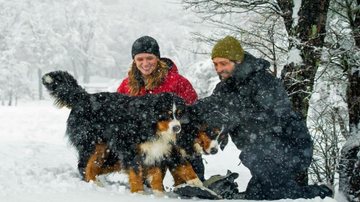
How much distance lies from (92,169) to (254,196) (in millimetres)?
1806

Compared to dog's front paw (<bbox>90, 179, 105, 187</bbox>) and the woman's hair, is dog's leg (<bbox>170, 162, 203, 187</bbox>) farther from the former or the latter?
the woman's hair

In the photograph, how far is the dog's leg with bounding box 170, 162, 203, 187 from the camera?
440 cm

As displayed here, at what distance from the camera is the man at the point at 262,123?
4191mm

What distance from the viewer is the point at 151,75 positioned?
16.7ft

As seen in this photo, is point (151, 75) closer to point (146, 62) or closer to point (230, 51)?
point (146, 62)

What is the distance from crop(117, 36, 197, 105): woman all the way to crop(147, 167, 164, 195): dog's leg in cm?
94

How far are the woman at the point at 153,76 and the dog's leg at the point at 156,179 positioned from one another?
574 millimetres

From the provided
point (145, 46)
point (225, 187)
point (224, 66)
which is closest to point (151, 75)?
point (145, 46)

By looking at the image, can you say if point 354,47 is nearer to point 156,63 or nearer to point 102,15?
point 156,63

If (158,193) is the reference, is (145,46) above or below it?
above

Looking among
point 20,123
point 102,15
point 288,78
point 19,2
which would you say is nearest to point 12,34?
point 19,2

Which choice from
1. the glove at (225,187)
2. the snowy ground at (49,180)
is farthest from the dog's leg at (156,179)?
the glove at (225,187)

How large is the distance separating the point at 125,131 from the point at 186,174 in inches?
29.7

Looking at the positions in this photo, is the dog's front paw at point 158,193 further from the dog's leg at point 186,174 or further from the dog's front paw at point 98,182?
the dog's front paw at point 98,182
